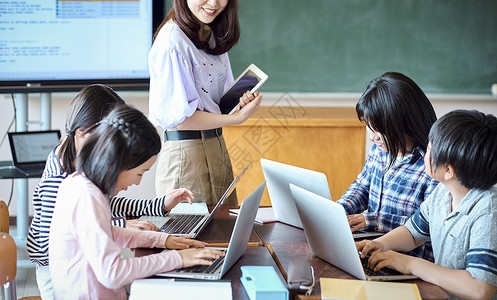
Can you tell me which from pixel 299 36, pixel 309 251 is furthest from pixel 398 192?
pixel 299 36

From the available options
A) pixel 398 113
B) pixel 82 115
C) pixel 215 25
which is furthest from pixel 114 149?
pixel 215 25

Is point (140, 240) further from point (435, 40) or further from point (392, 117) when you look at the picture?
point (435, 40)

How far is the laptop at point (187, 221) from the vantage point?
1714mm

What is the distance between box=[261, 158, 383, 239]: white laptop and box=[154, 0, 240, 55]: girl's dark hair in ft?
1.83

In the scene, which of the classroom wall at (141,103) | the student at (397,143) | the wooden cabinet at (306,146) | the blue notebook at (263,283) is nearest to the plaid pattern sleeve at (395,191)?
the student at (397,143)

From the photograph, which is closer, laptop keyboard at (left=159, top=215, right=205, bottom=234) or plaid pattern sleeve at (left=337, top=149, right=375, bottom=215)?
laptop keyboard at (left=159, top=215, right=205, bottom=234)

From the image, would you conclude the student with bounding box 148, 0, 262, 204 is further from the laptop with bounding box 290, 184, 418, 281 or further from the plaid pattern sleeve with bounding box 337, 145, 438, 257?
the laptop with bounding box 290, 184, 418, 281

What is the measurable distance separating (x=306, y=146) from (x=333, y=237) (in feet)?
6.27

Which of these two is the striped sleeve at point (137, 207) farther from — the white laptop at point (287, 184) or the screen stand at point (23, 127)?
the screen stand at point (23, 127)

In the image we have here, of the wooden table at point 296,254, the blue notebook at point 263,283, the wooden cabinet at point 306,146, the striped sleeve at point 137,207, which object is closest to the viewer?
the blue notebook at point 263,283

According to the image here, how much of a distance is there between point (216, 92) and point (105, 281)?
1061 millimetres

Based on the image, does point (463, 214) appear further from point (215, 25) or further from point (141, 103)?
point (141, 103)

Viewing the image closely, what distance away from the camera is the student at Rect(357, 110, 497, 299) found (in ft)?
4.54

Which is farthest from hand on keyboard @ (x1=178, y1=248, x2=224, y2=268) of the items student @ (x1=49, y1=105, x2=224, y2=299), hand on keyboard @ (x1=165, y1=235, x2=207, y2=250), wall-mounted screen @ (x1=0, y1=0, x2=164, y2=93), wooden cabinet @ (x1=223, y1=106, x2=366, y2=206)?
wall-mounted screen @ (x1=0, y1=0, x2=164, y2=93)
